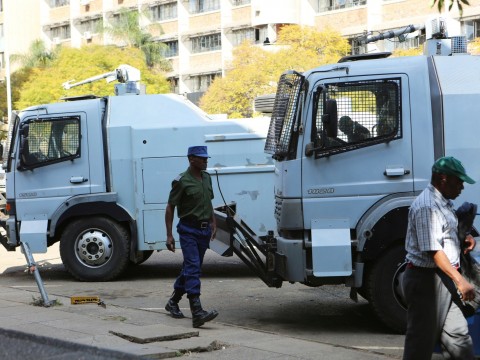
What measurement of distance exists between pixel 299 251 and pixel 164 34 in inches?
2353

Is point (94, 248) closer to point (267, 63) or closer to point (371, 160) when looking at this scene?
point (371, 160)

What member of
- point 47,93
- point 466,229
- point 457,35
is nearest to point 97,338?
point 466,229

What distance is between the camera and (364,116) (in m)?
9.70

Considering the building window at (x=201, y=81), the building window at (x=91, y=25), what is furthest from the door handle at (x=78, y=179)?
the building window at (x=91, y=25)

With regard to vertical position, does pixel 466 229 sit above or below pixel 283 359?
above

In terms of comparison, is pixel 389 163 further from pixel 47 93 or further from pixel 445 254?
pixel 47 93

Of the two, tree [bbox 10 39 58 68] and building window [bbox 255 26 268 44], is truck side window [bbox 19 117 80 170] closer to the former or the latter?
building window [bbox 255 26 268 44]

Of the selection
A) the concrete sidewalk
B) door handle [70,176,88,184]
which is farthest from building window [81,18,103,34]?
the concrete sidewalk

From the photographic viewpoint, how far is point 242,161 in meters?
14.2

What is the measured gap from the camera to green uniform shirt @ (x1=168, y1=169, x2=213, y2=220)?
10.0 metres

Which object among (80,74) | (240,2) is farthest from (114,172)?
(240,2)

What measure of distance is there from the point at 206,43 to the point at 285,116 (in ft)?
183

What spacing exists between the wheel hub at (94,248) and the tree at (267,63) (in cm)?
3083

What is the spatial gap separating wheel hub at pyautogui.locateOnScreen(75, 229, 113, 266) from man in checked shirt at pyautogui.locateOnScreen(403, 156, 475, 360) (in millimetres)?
8406
